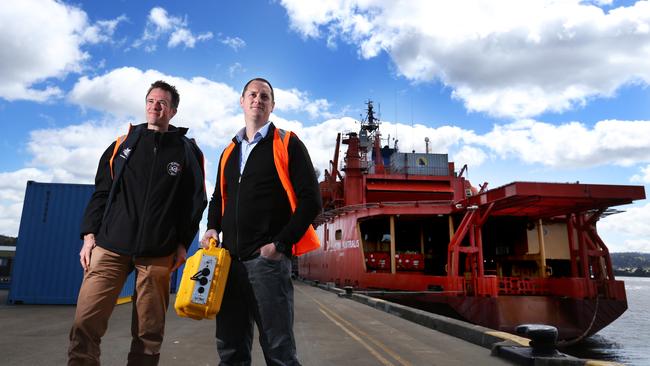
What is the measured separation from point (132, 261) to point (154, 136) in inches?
34.5

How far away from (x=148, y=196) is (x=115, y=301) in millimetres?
667

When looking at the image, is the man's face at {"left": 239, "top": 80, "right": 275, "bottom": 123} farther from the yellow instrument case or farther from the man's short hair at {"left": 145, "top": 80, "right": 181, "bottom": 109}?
the yellow instrument case

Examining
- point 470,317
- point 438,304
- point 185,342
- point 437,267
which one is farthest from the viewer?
point 437,267

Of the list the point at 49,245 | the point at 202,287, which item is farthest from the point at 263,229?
the point at 49,245

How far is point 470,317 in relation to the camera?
44.0 feet

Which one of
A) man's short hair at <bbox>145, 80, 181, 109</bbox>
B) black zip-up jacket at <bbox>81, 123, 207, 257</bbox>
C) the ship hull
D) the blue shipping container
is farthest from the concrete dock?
the ship hull

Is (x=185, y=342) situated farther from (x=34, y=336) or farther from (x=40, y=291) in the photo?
(x=40, y=291)

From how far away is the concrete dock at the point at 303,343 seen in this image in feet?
15.7

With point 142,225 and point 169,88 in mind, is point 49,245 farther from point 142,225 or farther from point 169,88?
point 142,225

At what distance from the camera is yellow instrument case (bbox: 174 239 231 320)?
2137 mm

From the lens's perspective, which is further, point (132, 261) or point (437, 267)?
point (437, 267)

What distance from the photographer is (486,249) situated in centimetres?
1877

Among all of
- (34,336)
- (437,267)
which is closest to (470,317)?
(437,267)

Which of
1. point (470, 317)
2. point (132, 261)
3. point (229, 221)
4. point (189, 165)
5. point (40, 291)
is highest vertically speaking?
point (189, 165)
